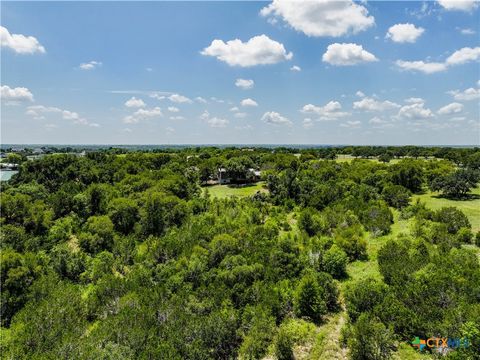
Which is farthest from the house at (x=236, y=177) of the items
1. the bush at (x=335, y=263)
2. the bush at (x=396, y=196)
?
the bush at (x=335, y=263)

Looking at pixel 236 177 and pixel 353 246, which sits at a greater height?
pixel 236 177

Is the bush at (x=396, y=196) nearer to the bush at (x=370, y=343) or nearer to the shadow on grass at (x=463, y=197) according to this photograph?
the shadow on grass at (x=463, y=197)

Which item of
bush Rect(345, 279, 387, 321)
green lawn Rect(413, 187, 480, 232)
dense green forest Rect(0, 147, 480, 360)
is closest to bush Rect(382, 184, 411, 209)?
dense green forest Rect(0, 147, 480, 360)

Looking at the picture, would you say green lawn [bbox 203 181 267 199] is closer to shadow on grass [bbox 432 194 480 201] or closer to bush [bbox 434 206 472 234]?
shadow on grass [bbox 432 194 480 201]

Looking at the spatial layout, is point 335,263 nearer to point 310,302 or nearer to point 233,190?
point 310,302

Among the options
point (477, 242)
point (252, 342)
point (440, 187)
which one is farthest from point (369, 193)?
point (252, 342)

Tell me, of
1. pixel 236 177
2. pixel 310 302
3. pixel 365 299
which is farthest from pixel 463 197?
pixel 310 302

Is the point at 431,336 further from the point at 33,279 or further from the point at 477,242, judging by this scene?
the point at 33,279
